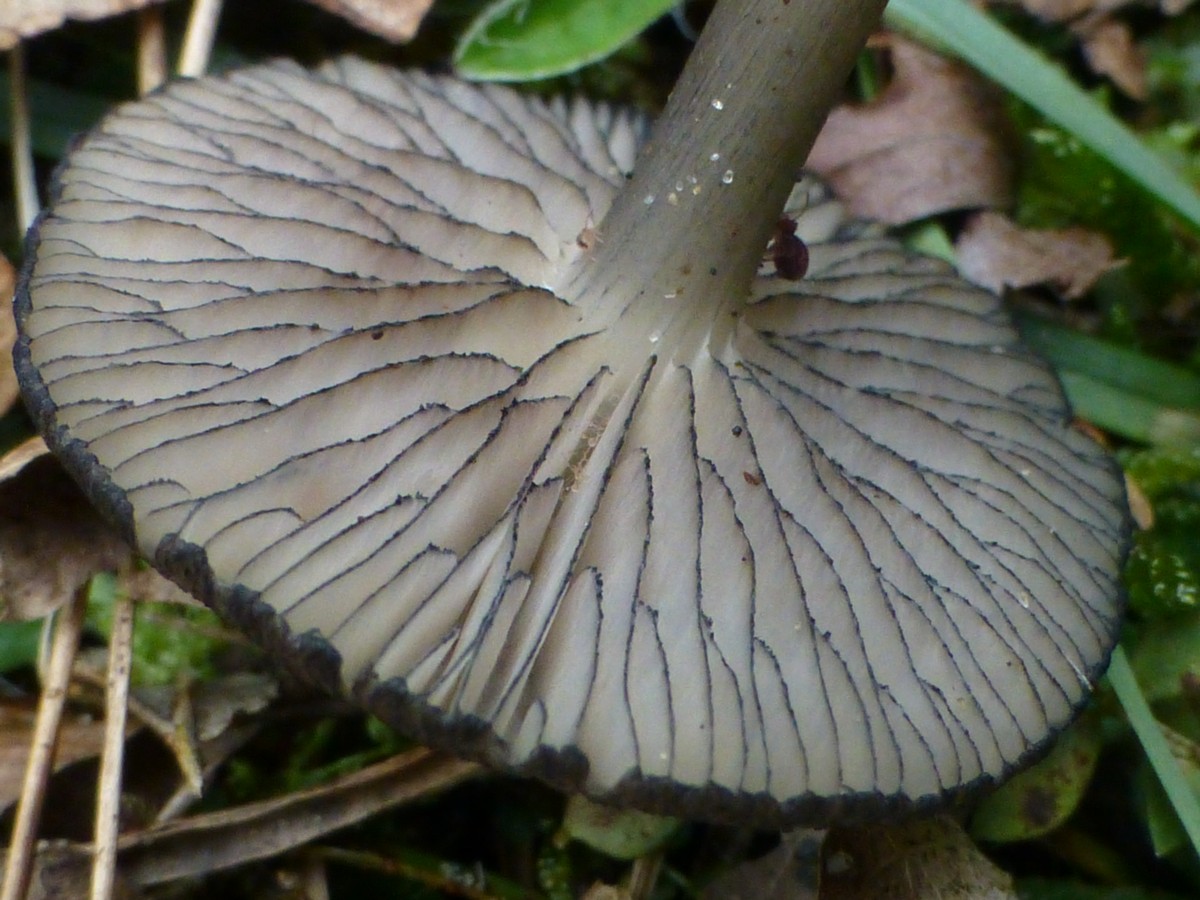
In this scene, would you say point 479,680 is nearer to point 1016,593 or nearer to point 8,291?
point 1016,593

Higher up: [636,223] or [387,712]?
[636,223]

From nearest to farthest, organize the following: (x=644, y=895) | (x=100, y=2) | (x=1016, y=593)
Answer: (x=1016, y=593) → (x=644, y=895) → (x=100, y=2)

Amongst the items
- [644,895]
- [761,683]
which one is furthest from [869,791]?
[644,895]

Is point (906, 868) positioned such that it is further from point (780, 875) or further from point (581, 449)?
point (581, 449)

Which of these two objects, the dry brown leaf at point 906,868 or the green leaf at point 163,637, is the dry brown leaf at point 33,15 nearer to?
the green leaf at point 163,637

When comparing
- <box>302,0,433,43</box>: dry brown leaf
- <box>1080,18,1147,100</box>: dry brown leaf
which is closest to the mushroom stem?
<box>302,0,433,43</box>: dry brown leaf

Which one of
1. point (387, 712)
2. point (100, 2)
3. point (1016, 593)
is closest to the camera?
point (387, 712)

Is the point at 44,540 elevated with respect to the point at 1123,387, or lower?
lower

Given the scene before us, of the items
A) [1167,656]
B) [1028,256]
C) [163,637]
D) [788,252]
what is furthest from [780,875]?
[1028,256]
